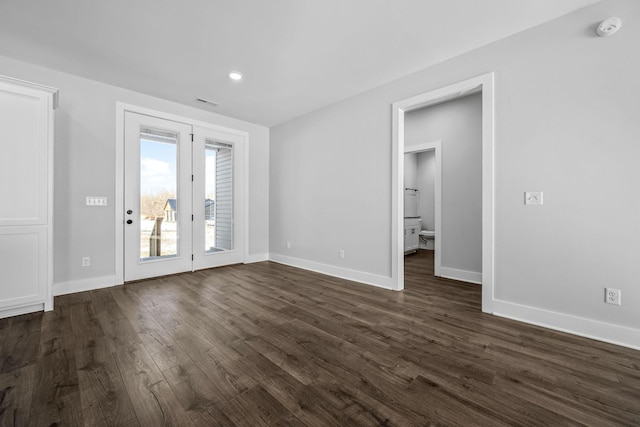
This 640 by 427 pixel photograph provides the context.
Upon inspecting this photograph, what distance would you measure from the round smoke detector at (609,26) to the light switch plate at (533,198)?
1.33 m

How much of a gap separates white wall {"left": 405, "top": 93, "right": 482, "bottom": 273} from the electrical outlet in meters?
1.72

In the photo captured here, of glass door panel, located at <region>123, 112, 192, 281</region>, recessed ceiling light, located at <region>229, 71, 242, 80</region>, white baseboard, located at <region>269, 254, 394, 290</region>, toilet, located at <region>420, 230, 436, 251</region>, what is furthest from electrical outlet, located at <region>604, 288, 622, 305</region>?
glass door panel, located at <region>123, 112, 192, 281</region>

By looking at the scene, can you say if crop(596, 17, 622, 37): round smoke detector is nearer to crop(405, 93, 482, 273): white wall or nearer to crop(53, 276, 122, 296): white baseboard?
crop(405, 93, 482, 273): white wall

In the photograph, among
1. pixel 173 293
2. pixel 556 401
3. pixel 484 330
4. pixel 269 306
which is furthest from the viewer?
pixel 173 293

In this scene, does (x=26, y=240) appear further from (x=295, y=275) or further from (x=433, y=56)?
(x=433, y=56)

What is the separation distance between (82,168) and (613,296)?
18.8 ft

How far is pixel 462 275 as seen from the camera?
404 cm

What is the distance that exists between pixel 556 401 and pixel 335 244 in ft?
9.98

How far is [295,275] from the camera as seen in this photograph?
4.23 metres

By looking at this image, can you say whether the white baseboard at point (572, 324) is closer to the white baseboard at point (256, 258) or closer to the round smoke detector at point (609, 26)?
the round smoke detector at point (609, 26)

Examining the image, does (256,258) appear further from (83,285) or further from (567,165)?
(567,165)

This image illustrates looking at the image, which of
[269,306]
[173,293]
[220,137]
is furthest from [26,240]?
[220,137]

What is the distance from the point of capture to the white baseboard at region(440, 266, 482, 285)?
387 cm

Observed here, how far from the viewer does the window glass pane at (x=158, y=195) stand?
3943 mm
